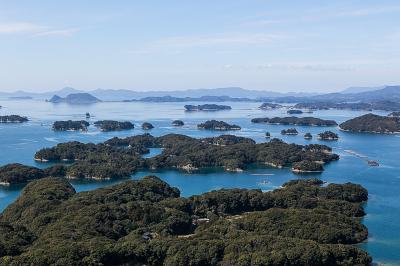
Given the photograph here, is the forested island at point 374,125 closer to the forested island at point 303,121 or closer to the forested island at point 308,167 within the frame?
the forested island at point 303,121

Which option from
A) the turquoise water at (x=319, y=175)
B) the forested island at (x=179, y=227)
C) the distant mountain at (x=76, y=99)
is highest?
the distant mountain at (x=76, y=99)

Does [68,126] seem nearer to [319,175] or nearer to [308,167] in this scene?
[308,167]

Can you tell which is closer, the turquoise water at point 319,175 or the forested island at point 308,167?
the turquoise water at point 319,175

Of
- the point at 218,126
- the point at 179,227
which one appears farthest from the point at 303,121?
the point at 179,227

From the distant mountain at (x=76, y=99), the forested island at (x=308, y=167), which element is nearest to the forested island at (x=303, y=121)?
the forested island at (x=308, y=167)

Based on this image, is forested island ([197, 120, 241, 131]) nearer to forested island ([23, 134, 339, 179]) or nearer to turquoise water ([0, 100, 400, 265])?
turquoise water ([0, 100, 400, 265])
